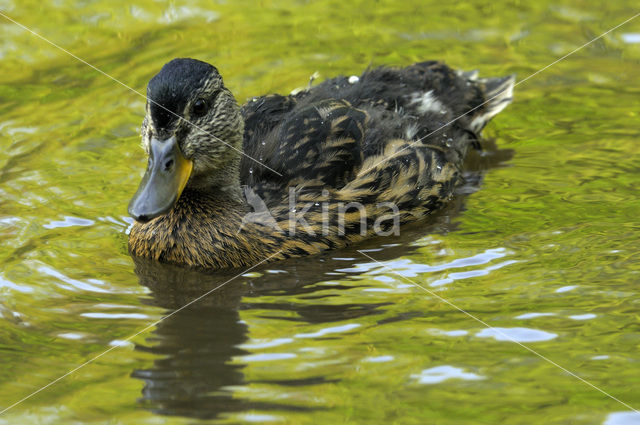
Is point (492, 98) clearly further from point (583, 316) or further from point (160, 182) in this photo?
point (160, 182)

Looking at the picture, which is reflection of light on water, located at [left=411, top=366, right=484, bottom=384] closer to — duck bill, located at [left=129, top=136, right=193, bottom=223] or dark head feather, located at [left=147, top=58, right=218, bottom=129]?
duck bill, located at [left=129, top=136, right=193, bottom=223]

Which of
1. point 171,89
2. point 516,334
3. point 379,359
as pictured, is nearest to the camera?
point 379,359

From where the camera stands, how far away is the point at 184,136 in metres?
6.68

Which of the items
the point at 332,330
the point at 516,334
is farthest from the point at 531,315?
the point at 332,330

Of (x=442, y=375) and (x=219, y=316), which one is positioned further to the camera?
(x=219, y=316)

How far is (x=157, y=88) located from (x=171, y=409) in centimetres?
243

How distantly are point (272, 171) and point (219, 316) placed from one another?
152 centimetres

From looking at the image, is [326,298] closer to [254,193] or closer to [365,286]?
[365,286]

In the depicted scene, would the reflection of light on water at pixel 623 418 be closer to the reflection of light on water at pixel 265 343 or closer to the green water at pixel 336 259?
the green water at pixel 336 259

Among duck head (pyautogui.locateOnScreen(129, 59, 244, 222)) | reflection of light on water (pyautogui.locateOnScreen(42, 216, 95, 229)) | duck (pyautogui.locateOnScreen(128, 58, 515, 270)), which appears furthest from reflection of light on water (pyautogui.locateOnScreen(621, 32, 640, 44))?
reflection of light on water (pyautogui.locateOnScreen(42, 216, 95, 229))

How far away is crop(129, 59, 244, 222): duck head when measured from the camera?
6469 mm

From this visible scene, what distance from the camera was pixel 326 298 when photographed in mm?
6457

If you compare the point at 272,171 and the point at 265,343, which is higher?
the point at 272,171

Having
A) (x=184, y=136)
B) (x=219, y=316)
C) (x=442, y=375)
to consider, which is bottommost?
(x=442, y=375)
